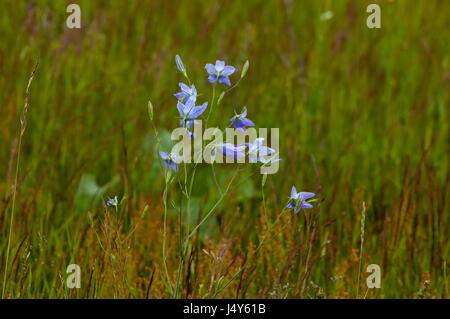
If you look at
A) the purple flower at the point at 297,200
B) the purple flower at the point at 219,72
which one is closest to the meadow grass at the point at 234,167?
the purple flower at the point at 297,200

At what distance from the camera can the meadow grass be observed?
2.03 m

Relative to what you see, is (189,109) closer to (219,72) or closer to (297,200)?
(219,72)

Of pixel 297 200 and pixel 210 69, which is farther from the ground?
pixel 210 69

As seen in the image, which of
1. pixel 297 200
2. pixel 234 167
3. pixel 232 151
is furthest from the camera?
pixel 234 167

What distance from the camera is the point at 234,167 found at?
9.27ft

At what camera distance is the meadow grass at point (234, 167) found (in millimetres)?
2031

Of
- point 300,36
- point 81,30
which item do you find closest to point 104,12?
point 81,30

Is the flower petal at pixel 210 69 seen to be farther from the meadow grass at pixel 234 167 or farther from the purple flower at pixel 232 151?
the meadow grass at pixel 234 167

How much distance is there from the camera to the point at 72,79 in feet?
10.1

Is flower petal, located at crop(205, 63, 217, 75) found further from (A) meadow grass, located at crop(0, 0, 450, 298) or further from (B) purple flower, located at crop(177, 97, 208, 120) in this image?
(A) meadow grass, located at crop(0, 0, 450, 298)

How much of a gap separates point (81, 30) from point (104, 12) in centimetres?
17

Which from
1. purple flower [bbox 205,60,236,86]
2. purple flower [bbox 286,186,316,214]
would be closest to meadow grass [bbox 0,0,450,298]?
purple flower [bbox 286,186,316,214]

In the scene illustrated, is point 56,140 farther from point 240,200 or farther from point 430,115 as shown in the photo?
point 430,115

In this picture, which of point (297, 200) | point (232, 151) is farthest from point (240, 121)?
point (297, 200)
